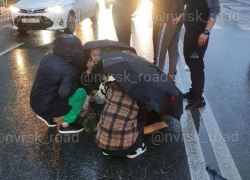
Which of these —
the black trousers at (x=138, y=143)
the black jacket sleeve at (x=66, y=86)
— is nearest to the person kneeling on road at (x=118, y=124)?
the black trousers at (x=138, y=143)

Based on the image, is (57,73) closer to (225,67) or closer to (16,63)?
(16,63)

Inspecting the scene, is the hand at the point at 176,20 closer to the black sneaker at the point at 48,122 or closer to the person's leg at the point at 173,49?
the person's leg at the point at 173,49

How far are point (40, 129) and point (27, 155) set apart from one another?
512 millimetres

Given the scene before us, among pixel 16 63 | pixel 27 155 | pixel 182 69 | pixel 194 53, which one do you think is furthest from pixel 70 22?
pixel 27 155

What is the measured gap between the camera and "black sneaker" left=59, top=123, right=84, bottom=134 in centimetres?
334

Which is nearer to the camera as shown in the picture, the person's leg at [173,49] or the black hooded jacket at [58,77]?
the black hooded jacket at [58,77]

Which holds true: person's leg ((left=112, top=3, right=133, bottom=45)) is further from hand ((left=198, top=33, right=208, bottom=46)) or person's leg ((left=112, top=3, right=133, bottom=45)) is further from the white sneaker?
hand ((left=198, top=33, right=208, bottom=46))

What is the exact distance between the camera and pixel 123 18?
4484mm

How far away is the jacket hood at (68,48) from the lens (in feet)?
9.95

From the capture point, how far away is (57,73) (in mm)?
3016

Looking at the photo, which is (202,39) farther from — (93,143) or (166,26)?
(93,143)

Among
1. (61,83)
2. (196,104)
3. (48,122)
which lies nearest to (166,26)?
(196,104)

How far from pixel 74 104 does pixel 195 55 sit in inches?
66.0

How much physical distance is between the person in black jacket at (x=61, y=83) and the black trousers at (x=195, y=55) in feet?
4.72
